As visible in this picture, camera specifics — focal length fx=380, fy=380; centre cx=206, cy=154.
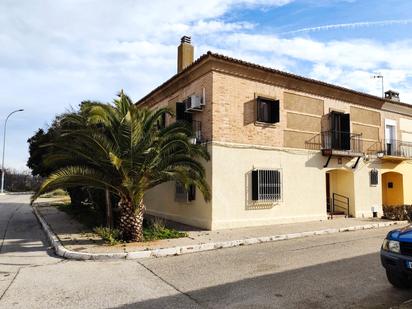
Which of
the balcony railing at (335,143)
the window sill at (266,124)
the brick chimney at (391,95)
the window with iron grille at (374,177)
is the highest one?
the brick chimney at (391,95)

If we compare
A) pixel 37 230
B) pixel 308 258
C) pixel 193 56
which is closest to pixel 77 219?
pixel 37 230

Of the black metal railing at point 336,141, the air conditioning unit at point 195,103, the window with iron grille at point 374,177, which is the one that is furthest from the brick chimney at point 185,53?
the window with iron grille at point 374,177

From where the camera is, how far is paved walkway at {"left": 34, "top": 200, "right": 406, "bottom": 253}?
995 cm

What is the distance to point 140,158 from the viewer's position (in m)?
10.6

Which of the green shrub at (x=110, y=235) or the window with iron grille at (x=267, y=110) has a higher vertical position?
the window with iron grille at (x=267, y=110)

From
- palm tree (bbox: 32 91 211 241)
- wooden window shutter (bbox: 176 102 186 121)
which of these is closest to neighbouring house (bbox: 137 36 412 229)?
wooden window shutter (bbox: 176 102 186 121)

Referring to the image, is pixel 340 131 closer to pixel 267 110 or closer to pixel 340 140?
pixel 340 140

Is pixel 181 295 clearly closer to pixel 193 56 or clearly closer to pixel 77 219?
pixel 77 219

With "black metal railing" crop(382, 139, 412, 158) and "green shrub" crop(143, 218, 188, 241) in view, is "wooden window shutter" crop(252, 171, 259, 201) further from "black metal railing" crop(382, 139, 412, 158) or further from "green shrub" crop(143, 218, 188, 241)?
"black metal railing" crop(382, 139, 412, 158)

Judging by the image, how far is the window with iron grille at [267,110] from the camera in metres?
14.7

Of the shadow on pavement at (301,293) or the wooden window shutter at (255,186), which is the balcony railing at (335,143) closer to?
the wooden window shutter at (255,186)

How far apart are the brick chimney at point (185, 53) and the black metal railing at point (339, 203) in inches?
373

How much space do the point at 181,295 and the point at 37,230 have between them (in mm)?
10129

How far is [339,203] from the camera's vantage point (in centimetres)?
1816
